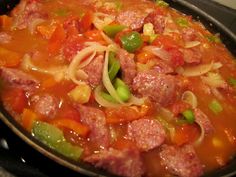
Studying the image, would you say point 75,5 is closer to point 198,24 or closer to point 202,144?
point 198,24

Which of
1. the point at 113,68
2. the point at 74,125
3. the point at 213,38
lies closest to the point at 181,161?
the point at 74,125

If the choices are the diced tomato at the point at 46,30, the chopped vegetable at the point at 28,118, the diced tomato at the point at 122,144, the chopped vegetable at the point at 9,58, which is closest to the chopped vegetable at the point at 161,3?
the diced tomato at the point at 46,30

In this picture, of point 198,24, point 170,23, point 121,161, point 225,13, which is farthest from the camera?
point 225,13

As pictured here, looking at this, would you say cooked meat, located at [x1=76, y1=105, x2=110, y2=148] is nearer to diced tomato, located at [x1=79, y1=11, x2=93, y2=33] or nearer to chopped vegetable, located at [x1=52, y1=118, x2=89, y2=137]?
chopped vegetable, located at [x1=52, y1=118, x2=89, y2=137]

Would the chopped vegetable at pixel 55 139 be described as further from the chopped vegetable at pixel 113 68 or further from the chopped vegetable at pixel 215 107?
the chopped vegetable at pixel 215 107

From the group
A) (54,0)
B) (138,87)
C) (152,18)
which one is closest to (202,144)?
(138,87)

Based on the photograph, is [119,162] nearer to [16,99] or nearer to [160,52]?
[16,99]
